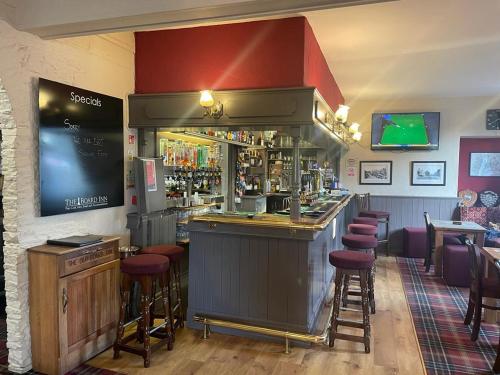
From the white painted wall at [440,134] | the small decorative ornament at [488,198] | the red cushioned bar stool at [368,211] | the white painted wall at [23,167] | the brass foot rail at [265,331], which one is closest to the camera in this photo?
the white painted wall at [23,167]

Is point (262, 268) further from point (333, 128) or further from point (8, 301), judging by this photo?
point (333, 128)

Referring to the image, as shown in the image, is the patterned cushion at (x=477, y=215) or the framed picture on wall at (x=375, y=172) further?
the framed picture on wall at (x=375, y=172)

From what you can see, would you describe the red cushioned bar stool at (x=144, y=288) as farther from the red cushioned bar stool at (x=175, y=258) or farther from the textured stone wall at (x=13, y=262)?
the textured stone wall at (x=13, y=262)

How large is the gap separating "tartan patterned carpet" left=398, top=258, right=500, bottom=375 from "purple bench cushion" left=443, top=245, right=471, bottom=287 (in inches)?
4.8

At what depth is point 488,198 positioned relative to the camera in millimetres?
8148

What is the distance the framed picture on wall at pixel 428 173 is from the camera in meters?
7.55

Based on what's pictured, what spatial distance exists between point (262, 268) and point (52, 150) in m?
1.96

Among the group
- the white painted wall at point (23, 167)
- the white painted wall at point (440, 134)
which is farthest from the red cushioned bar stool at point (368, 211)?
the white painted wall at point (23, 167)

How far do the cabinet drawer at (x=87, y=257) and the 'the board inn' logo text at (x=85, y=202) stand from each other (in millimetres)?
391

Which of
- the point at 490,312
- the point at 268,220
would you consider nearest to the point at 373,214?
the point at 490,312

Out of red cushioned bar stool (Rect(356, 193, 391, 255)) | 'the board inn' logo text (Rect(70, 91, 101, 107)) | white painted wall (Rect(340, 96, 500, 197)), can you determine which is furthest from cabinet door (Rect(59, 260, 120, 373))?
white painted wall (Rect(340, 96, 500, 197))

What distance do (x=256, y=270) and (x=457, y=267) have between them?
324cm

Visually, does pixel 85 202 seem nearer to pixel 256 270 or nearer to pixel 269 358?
pixel 256 270

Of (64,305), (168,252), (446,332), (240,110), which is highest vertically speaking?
(240,110)
